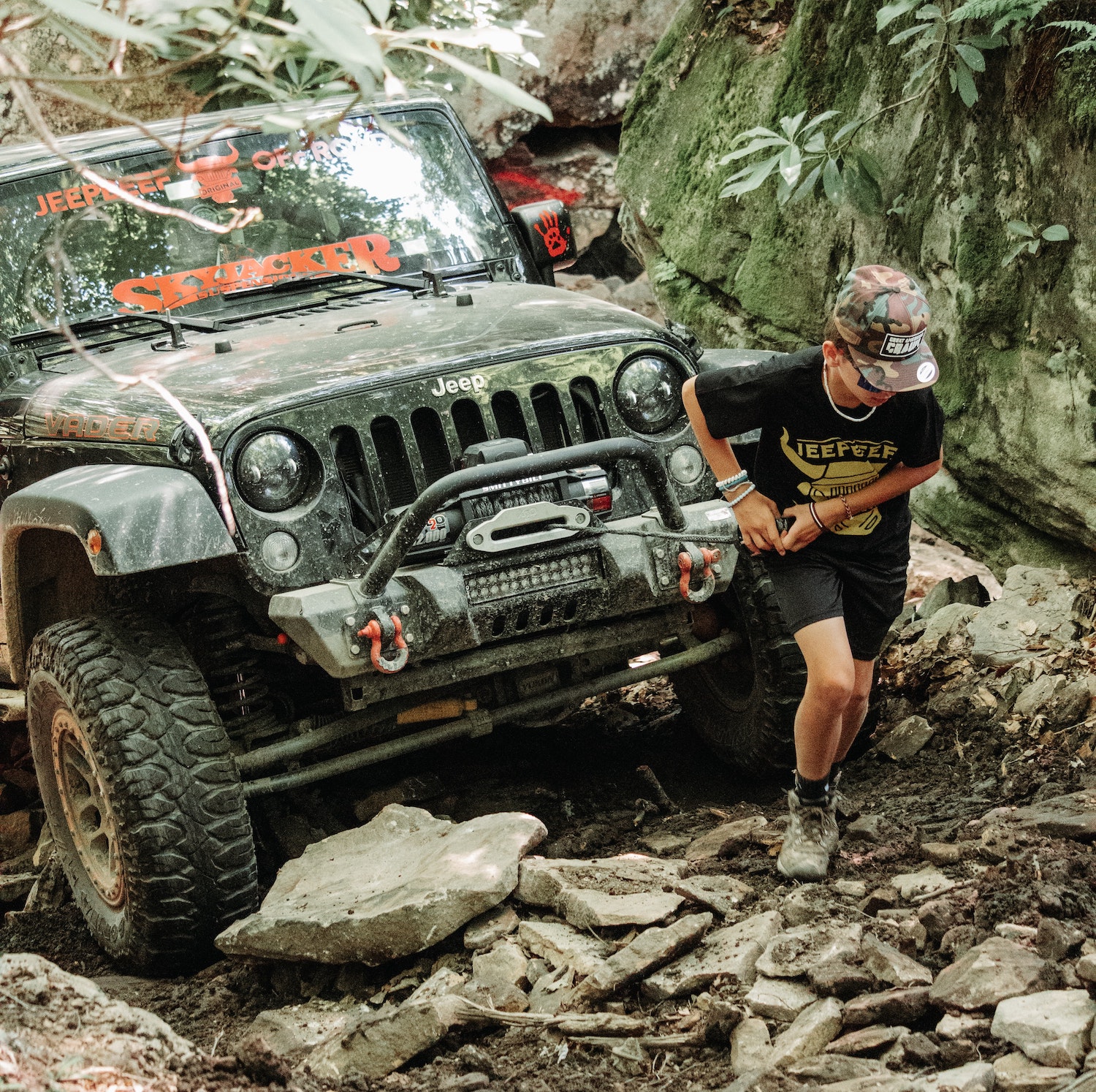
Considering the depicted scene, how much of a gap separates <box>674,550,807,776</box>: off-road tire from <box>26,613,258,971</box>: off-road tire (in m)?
1.60

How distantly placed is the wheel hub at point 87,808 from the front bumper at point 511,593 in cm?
76

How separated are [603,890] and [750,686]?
1.33 m

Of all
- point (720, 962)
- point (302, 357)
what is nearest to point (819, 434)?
point (720, 962)

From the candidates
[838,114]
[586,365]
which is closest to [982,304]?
[838,114]

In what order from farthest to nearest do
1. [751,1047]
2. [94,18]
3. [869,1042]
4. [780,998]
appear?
[780,998] → [751,1047] → [869,1042] → [94,18]

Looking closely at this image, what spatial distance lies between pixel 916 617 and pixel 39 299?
344 centimetres

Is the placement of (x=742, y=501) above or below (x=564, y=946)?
above

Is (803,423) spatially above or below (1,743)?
above

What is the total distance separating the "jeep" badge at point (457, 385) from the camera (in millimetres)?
3732

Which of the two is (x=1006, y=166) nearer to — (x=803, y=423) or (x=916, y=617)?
(x=916, y=617)

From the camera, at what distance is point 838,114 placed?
571cm

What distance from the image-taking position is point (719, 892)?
3.38 m

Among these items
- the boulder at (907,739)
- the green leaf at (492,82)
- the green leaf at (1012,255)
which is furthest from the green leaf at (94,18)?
the green leaf at (1012,255)

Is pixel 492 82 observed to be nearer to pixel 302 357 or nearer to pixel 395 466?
pixel 395 466
